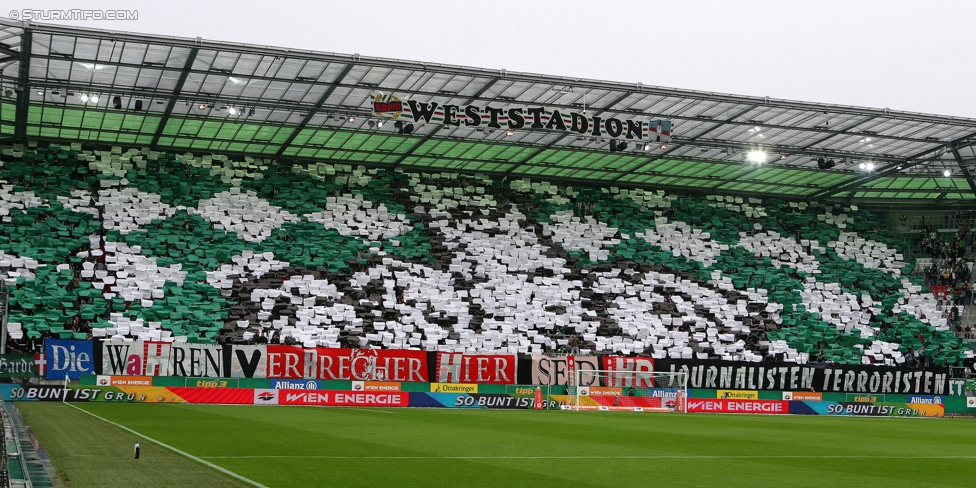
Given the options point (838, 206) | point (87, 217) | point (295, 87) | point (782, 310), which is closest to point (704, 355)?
point (782, 310)

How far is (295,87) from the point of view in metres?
37.3

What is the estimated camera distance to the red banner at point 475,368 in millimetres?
38188

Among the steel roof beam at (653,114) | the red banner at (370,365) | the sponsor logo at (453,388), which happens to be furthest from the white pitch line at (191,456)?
the sponsor logo at (453,388)

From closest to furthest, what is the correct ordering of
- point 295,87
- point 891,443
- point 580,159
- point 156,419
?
1. point 891,443
2. point 156,419
3. point 295,87
4. point 580,159

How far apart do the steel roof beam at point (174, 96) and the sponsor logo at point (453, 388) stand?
48.4 ft

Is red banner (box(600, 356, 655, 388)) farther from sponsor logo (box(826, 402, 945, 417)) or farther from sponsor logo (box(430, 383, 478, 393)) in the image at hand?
sponsor logo (box(826, 402, 945, 417))

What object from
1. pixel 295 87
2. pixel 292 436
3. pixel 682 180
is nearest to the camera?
pixel 292 436

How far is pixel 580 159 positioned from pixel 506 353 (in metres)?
12.0

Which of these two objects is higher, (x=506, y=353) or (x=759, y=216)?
(x=759, y=216)

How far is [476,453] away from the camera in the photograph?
16.1 meters

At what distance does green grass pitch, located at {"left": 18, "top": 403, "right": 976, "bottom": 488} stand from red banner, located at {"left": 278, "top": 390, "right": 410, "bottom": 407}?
9.41 meters

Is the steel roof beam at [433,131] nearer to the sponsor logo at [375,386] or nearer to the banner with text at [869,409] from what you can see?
the sponsor logo at [375,386]

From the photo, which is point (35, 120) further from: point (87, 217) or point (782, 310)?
point (782, 310)

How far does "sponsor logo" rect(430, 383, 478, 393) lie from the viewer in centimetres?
3778
